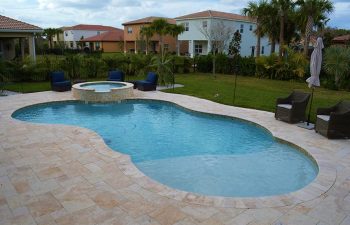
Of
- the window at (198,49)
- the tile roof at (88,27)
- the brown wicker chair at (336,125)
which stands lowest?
the brown wicker chair at (336,125)

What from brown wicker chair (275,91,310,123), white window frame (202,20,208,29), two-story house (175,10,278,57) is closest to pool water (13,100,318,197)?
brown wicker chair (275,91,310,123)

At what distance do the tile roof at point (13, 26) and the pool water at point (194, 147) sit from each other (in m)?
12.2

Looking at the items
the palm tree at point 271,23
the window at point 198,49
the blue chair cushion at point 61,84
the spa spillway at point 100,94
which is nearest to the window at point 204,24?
the window at point 198,49

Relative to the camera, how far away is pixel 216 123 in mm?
11188

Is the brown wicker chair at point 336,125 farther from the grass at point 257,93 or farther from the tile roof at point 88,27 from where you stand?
the tile roof at point 88,27

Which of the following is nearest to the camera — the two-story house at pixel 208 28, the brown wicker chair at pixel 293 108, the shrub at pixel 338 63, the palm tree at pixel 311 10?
the brown wicker chair at pixel 293 108

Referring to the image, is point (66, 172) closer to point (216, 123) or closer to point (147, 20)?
point (216, 123)

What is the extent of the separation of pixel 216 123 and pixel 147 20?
41186 mm

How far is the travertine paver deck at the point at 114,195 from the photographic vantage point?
15.0ft

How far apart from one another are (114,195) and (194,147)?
158 inches

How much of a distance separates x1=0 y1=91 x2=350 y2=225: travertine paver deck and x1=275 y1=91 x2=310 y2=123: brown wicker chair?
2217 millimetres

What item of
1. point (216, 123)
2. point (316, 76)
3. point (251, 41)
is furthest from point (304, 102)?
point (251, 41)

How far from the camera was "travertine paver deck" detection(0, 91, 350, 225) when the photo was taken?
4586 millimetres

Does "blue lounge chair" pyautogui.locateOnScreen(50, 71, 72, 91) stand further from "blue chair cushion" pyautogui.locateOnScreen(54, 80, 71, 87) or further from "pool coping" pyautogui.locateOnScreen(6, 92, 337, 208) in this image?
"pool coping" pyautogui.locateOnScreen(6, 92, 337, 208)
